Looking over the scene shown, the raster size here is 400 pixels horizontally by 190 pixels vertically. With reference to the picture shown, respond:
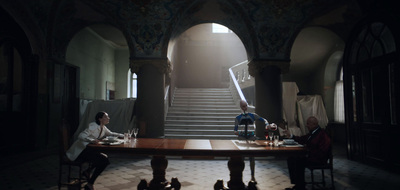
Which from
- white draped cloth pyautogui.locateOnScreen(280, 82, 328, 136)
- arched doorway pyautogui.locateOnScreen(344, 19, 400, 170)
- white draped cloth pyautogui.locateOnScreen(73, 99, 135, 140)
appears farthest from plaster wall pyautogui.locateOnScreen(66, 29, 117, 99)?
arched doorway pyautogui.locateOnScreen(344, 19, 400, 170)

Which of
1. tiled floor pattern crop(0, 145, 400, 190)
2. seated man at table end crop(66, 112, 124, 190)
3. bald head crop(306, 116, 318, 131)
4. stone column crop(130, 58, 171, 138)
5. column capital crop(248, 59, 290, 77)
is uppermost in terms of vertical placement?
column capital crop(248, 59, 290, 77)

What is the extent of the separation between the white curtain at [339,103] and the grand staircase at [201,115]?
387 cm

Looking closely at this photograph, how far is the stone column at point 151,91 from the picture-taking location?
7.89 m

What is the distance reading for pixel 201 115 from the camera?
10930mm

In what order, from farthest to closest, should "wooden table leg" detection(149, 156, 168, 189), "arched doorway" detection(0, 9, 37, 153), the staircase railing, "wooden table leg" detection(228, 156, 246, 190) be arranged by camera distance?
the staircase railing < "arched doorway" detection(0, 9, 37, 153) < "wooden table leg" detection(149, 156, 168, 189) < "wooden table leg" detection(228, 156, 246, 190)

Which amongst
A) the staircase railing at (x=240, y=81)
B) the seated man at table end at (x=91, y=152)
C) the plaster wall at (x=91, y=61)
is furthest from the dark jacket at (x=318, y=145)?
the plaster wall at (x=91, y=61)

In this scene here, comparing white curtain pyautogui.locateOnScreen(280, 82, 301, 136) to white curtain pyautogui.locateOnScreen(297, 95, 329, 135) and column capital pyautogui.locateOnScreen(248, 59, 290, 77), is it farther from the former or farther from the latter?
column capital pyautogui.locateOnScreen(248, 59, 290, 77)

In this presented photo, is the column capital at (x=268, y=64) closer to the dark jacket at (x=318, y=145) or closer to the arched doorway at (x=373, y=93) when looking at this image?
the arched doorway at (x=373, y=93)

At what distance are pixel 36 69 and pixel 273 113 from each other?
6620 millimetres

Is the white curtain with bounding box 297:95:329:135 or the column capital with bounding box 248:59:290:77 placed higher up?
the column capital with bounding box 248:59:290:77

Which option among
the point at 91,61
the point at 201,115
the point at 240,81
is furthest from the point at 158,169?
the point at 240,81

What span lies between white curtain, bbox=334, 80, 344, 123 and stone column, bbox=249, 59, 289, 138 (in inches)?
175

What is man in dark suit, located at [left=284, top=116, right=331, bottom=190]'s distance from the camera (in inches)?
161

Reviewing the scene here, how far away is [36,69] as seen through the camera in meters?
8.14
